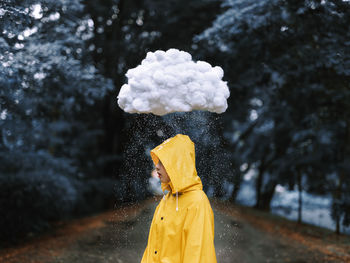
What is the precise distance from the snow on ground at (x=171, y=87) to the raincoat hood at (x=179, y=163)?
10.5 inches

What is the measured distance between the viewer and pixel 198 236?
250 centimetres

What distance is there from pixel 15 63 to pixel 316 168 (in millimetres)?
7722

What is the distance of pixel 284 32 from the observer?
5820 mm

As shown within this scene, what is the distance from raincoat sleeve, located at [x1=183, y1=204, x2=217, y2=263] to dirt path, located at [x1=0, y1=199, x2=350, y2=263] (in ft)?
12.1

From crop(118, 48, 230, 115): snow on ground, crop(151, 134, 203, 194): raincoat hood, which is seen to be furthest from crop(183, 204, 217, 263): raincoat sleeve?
crop(118, 48, 230, 115): snow on ground

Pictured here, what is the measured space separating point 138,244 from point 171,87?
4756 millimetres

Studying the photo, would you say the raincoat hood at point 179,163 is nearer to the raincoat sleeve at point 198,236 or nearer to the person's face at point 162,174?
the person's face at point 162,174

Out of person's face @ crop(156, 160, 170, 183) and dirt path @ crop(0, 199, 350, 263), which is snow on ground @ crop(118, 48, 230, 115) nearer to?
person's face @ crop(156, 160, 170, 183)

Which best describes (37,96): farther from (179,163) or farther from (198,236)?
(198,236)

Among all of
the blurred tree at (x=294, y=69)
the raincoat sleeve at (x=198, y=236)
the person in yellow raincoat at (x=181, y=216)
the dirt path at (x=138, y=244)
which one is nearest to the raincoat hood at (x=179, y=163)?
the person in yellow raincoat at (x=181, y=216)

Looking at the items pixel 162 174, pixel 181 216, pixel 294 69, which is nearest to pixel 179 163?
pixel 162 174

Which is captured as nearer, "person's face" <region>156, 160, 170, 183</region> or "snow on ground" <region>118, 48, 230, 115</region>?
"snow on ground" <region>118, 48, 230, 115</region>

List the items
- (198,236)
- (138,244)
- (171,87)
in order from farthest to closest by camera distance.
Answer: (138,244)
(171,87)
(198,236)

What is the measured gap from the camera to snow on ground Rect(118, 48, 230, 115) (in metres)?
2.61
